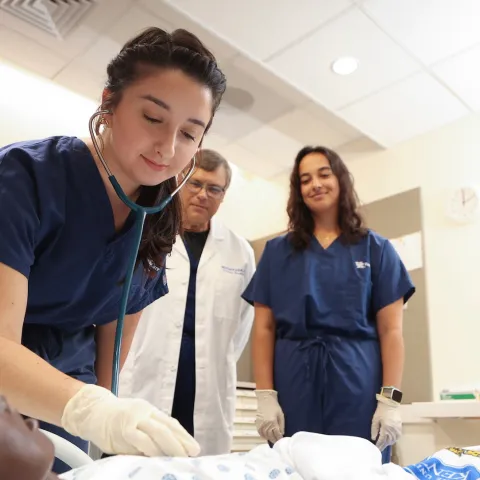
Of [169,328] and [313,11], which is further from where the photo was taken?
[313,11]

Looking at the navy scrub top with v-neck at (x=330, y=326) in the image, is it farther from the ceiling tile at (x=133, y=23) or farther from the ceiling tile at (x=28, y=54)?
the ceiling tile at (x=28, y=54)

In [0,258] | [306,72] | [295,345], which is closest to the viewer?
[0,258]

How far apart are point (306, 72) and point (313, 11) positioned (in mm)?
432

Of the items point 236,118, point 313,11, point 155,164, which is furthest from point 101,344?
point 236,118

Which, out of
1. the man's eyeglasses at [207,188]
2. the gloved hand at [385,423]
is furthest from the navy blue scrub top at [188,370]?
the gloved hand at [385,423]

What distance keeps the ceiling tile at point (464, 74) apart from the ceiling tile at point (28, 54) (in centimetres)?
190

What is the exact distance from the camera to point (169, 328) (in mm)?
2053

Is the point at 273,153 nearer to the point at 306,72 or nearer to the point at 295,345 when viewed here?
the point at 306,72

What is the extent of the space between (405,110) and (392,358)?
1812 mm

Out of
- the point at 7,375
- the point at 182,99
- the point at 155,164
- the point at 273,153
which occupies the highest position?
the point at 273,153

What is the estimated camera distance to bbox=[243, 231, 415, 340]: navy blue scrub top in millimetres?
1746

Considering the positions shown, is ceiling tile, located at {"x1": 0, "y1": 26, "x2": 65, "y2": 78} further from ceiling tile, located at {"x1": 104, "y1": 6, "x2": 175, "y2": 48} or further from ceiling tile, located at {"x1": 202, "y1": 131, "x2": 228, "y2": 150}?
ceiling tile, located at {"x1": 202, "y1": 131, "x2": 228, "y2": 150}

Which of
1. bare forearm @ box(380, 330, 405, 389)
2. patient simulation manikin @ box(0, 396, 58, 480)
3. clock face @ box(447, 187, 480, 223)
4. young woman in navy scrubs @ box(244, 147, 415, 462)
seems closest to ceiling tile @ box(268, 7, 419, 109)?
clock face @ box(447, 187, 480, 223)

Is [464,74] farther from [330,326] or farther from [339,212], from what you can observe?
[330,326]
